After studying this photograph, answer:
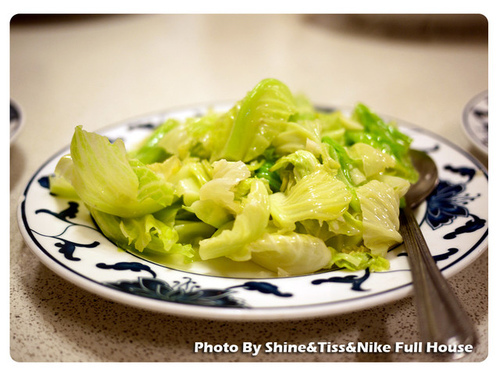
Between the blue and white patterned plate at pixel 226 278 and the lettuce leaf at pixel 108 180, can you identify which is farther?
the lettuce leaf at pixel 108 180

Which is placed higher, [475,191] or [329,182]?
[329,182]

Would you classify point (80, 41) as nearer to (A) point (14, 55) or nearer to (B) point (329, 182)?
(A) point (14, 55)

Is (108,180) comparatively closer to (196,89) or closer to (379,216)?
(379,216)

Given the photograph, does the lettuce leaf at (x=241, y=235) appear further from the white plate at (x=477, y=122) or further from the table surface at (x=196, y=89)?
the white plate at (x=477, y=122)

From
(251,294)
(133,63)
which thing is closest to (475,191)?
(251,294)

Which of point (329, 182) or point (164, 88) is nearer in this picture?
point (329, 182)

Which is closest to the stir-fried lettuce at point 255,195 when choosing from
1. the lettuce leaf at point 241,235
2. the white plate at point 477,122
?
the lettuce leaf at point 241,235

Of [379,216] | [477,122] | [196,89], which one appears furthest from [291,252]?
[196,89]
